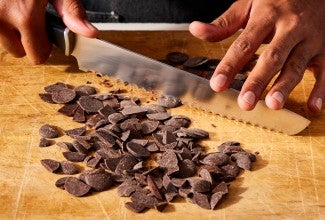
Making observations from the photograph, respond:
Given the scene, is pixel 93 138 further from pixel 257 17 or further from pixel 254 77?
pixel 257 17

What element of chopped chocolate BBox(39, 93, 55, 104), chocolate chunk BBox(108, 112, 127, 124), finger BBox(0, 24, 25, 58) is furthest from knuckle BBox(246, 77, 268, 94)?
finger BBox(0, 24, 25, 58)

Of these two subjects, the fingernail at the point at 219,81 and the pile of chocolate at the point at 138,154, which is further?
the fingernail at the point at 219,81

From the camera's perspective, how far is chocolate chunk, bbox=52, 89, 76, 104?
2020 millimetres

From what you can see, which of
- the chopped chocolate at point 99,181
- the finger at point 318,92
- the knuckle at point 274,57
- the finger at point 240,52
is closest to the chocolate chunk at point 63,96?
the chopped chocolate at point 99,181

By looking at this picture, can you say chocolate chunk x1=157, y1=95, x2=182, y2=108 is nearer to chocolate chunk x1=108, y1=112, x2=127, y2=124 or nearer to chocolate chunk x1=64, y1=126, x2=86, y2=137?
chocolate chunk x1=108, y1=112, x2=127, y2=124

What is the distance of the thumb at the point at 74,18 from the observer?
1.98 meters

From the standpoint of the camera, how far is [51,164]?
70.5 inches

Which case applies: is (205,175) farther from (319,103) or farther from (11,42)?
(11,42)

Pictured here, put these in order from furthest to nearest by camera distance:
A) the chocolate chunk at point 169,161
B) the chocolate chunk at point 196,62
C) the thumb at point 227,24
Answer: the chocolate chunk at point 196,62
the thumb at point 227,24
the chocolate chunk at point 169,161

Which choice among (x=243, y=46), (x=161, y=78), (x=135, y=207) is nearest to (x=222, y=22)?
(x=243, y=46)

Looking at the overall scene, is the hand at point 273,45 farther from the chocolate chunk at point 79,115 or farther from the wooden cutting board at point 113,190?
the chocolate chunk at point 79,115

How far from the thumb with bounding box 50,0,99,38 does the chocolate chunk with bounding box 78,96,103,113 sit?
0.62 feet

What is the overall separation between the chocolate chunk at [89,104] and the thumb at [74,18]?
0.62ft

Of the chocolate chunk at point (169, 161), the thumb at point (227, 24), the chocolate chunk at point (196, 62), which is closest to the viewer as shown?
the chocolate chunk at point (169, 161)
